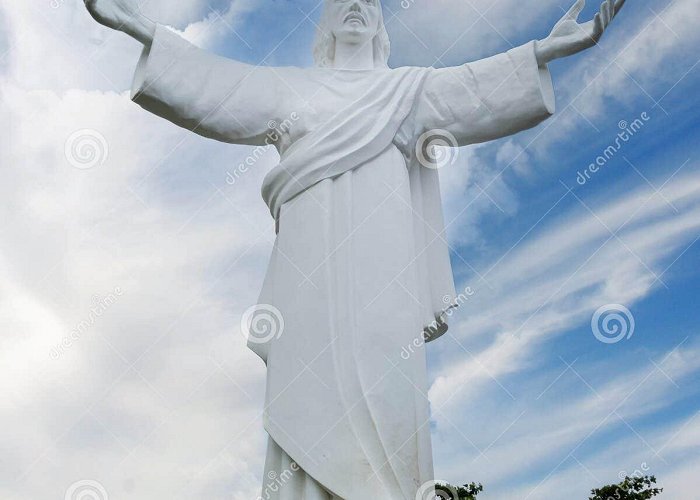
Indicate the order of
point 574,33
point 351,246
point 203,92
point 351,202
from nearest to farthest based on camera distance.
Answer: point 351,246
point 351,202
point 574,33
point 203,92

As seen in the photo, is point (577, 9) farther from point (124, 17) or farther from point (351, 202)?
point (124, 17)

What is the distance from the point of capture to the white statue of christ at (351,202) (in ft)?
17.6

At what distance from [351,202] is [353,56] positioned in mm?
1660

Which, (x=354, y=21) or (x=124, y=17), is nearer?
(x=124, y=17)

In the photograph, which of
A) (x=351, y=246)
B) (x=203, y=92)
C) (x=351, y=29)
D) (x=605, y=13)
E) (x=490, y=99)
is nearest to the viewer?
(x=351, y=246)

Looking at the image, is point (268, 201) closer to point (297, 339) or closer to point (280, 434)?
point (297, 339)

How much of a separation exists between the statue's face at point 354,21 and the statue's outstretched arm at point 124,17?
1.60 meters

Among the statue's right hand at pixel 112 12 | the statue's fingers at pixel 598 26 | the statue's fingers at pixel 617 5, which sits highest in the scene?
the statue's fingers at pixel 617 5

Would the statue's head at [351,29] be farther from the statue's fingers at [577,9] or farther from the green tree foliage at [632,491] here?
the green tree foliage at [632,491]

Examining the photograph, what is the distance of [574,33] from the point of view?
6320 millimetres

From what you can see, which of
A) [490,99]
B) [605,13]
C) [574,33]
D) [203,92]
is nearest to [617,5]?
[605,13]

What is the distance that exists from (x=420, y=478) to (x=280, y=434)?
3.21ft

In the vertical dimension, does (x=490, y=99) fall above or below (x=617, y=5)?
below

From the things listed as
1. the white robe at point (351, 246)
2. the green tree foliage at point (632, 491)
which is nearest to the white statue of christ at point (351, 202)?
the white robe at point (351, 246)
